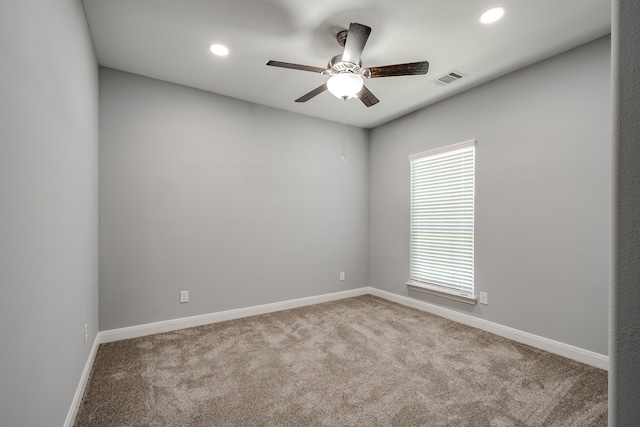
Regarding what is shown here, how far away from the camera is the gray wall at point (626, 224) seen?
1.93 ft

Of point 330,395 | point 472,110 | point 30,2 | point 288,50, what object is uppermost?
point 288,50

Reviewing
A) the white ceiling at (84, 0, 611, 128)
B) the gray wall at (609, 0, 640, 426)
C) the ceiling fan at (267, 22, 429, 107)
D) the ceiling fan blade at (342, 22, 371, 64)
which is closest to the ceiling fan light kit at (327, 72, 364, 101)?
the ceiling fan at (267, 22, 429, 107)

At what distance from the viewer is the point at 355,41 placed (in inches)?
79.0

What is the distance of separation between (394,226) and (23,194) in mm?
3934

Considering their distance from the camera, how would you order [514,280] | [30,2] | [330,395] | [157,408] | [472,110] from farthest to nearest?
[472,110]
[514,280]
[330,395]
[157,408]
[30,2]

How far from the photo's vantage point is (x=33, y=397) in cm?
113

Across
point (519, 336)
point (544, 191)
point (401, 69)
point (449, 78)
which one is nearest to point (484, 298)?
point (519, 336)

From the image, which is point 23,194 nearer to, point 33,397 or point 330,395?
A: point 33,397

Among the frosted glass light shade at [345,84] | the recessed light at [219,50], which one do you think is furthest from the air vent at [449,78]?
the recessed light at [219,50]

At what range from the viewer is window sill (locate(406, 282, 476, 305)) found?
3.29 meters

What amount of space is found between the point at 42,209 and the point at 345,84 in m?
2.00

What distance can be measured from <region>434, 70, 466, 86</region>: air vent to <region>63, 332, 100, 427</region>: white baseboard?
4.02 m

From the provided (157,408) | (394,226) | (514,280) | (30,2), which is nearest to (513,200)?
(514,280)

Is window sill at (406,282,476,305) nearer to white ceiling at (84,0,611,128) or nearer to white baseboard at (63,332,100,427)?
white ceiling at (84,0,611,128)
